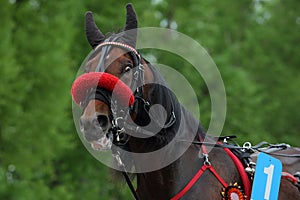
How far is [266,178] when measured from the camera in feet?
17.3

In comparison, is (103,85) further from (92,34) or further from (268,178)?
(268,178)

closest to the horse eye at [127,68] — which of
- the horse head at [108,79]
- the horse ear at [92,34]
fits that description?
the horse head at [108,79]

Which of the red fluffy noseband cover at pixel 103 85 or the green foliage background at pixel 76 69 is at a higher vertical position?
the green foliage background at pixel 76 69

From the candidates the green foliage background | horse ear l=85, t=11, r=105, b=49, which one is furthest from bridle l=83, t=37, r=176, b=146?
the green foliage background

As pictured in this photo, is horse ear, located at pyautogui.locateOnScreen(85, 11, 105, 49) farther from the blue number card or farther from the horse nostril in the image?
the blue number card

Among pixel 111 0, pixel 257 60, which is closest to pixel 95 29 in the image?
pixel 111 0

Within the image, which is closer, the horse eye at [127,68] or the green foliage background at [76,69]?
the horse eye at [127,68]

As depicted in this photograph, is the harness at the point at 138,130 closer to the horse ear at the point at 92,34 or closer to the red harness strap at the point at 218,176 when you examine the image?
the red harness strap at the point at 218,176

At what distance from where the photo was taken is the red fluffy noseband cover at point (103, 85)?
456cm

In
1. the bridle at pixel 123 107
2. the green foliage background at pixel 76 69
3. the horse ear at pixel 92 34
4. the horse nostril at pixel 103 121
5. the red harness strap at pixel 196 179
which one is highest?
the green foliage background at pixel 76 69

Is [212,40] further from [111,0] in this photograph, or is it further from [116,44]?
[116,44]

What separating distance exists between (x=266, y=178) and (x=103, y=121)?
5.46ft

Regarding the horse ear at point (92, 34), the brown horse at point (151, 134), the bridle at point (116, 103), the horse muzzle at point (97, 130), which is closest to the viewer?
the horse muzzle at point (97, 130)

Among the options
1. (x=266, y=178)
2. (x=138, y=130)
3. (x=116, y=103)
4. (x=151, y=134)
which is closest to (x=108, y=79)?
(x=116, y=103)
